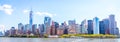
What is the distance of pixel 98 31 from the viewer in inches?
2274

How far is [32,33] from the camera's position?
6025 centimetres

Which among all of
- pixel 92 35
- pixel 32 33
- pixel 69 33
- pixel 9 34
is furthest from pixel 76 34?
pixel 9 34

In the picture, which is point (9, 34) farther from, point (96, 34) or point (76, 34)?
point (96, 34)

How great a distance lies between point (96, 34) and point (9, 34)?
20.9 m

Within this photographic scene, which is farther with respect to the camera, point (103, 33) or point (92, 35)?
point (103, 33)

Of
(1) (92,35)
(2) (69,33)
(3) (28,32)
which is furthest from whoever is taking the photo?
(3) (28,32)

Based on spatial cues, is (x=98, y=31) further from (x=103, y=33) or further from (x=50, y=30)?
(x=50, y=30)

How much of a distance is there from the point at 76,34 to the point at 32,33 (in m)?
9.63

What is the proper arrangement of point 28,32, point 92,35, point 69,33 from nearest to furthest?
point 92,35, point 69,33, point 28,32

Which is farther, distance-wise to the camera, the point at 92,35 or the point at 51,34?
the point at 51,34

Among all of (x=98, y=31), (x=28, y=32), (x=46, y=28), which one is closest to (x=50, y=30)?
(x=46, y=28)

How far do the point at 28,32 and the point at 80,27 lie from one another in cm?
1152

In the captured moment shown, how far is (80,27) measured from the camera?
200ft

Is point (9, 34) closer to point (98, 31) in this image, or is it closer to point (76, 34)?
point (76, 34)
